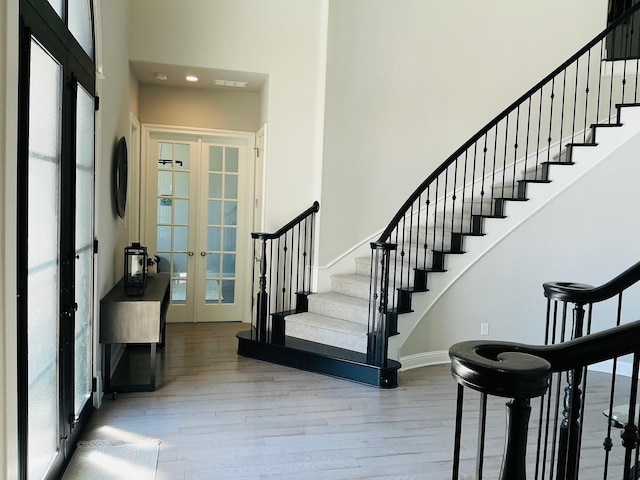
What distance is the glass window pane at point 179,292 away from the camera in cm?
613

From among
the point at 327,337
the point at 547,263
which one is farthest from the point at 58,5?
the point at 547,263

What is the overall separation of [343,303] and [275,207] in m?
1.36

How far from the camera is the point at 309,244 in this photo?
543 cm

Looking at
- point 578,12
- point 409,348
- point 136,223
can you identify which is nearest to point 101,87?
point 136,223

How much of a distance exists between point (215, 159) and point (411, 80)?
258 centimetres

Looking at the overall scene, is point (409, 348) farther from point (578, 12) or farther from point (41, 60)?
point (578, 12)

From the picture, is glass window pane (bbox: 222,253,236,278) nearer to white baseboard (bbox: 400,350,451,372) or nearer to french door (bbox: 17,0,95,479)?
white baseboard (bbox: 400,350,451,372)

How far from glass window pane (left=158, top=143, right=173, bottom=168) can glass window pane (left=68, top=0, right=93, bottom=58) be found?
8.94 ft

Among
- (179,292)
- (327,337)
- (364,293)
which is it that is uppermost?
(364,293)

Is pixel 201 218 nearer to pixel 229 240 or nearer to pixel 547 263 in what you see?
pixel 229 240

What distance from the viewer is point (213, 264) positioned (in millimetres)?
6211

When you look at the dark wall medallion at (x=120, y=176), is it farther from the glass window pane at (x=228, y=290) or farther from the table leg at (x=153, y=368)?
the glass window pane at (x=228, y=290)

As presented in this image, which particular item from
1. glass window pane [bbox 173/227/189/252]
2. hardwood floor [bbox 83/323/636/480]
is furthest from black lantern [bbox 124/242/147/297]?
glass window pane [bbox 173/227/189/252]

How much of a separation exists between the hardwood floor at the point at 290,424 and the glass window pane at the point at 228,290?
1.70m
